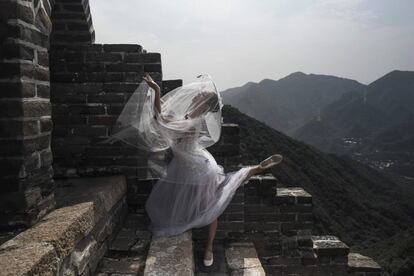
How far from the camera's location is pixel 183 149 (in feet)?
12.3

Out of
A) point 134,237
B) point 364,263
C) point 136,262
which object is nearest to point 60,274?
point 136,262

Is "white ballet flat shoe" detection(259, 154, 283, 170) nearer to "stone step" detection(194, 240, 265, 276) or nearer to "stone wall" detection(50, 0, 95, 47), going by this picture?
"stone step" detection(194, 240, 265, 276)

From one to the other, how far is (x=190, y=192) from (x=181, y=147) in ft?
1.52

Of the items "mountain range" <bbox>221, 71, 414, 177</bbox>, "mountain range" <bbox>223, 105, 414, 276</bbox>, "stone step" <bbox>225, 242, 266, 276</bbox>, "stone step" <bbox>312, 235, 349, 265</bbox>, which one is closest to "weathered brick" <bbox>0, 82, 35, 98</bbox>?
"stone step" <bbox>225, 242, 266, 276</bbox>

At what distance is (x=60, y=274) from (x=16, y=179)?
61 cm

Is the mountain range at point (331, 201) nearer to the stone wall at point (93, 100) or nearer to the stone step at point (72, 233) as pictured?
the stone wall at point (93, 100)

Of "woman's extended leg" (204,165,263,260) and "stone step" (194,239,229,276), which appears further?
"woman's extended leg" (204,165,263,260)

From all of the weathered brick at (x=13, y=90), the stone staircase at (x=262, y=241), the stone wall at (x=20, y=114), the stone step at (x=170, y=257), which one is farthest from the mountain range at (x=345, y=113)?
the weathered brick at (x=13, y=90)

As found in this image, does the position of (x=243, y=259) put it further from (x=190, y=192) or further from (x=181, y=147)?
(x=181, y=147)

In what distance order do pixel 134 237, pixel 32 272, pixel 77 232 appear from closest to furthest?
pixel 32 272 → pixel 77 232 → pixel 134 237

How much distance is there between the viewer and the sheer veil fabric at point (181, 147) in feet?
12.1

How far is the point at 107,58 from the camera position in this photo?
156 inches

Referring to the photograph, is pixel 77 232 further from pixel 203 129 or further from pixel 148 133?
pixel 203 129

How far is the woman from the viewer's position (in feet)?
12.0
